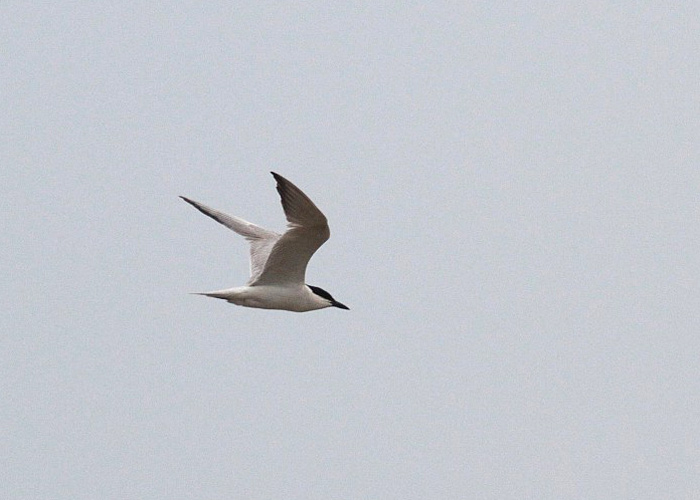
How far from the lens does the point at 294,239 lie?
1559 centimetres

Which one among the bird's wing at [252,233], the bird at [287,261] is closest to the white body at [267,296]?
the bird at [287,261]

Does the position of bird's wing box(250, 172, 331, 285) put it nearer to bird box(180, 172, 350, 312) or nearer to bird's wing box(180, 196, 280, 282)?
bird box(180, 172, 350, 312)

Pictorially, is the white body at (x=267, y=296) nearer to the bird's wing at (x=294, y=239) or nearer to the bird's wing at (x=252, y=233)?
the bird's wing at (x=294, y=239)

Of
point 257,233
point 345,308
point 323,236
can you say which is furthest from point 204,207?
point 323,236

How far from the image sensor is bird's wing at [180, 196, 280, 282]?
18067 mm

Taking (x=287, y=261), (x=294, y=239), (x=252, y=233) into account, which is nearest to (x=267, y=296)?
(x=287, y=261)

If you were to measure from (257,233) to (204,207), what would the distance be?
0.96m

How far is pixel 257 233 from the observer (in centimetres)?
1886

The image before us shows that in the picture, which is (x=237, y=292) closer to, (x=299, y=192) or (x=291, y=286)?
(x=291, y=286)

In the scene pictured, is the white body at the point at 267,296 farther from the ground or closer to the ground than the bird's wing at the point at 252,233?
closer to the ground

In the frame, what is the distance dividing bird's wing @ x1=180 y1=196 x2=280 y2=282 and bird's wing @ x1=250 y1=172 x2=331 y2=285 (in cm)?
120

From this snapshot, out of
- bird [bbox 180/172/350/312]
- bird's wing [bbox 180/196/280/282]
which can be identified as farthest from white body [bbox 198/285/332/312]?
bird's wing [bbox 180/196/280/282]

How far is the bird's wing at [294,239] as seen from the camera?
14.7 meters

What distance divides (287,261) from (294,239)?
714 mm
